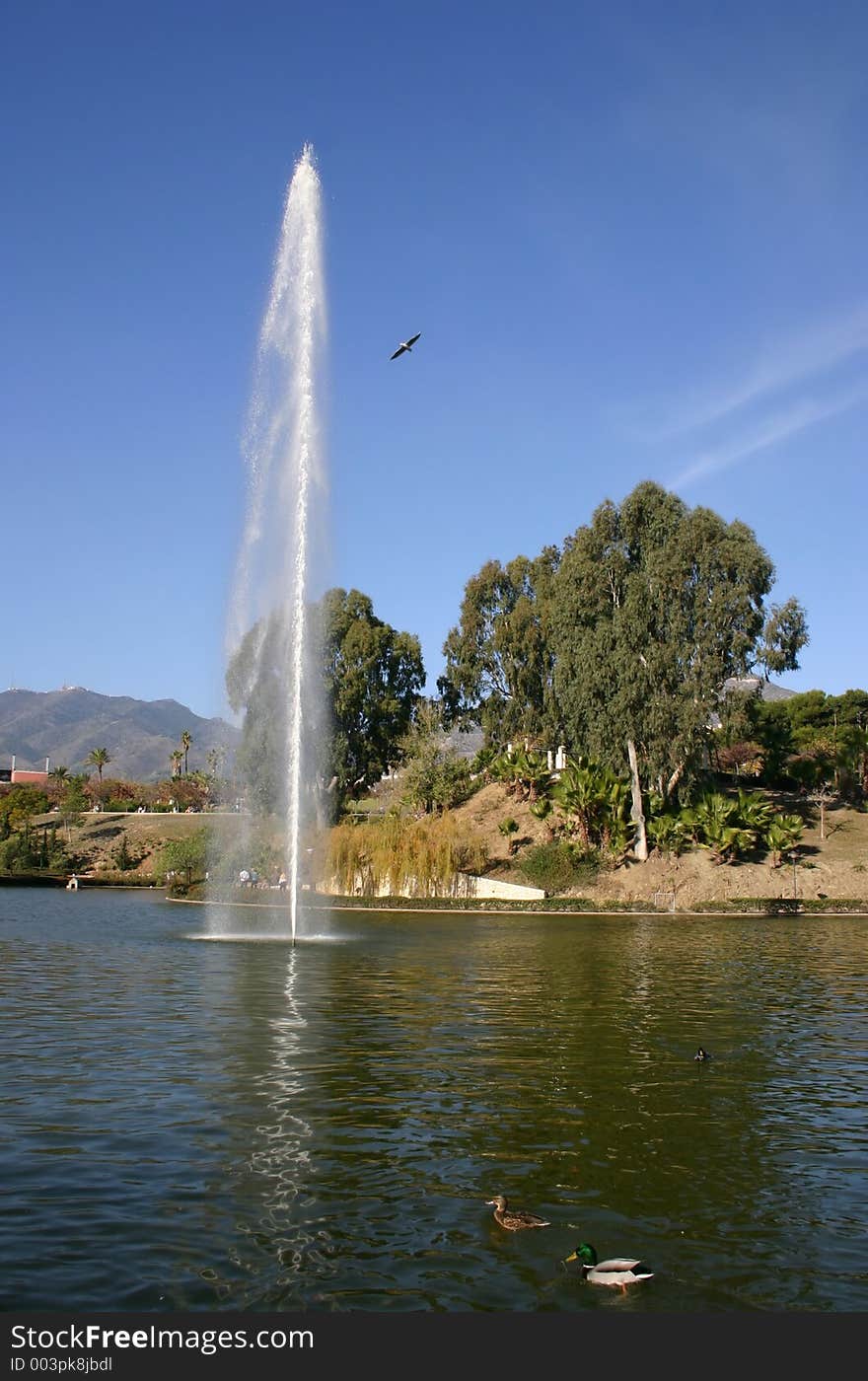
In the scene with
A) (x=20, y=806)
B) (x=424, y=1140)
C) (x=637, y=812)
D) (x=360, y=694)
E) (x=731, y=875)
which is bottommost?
(x=424, y=1140)

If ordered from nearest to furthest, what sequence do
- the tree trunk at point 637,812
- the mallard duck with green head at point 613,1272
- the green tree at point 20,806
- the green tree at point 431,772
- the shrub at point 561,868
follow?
the mallard duck with green head at point 613,1272, the shrub at point 561,868, the tree trunk at point 637,812, the green tree at point 431,772, the green tree at point 20,806

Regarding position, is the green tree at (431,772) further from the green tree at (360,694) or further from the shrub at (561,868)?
the shrub at (561,868)

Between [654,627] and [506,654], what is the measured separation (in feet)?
71.3

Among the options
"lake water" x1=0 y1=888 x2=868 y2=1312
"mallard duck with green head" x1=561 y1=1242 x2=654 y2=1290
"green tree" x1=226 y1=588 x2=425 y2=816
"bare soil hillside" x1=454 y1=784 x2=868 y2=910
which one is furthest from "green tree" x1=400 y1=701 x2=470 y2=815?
"mallard duck with green head" x1=561 y1=1242 x2=654 y2=1290

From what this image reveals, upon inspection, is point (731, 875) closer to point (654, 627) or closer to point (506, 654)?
point (654, 627)

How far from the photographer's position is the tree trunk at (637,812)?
60531 millimetres

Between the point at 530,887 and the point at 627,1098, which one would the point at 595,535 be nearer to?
the point at 530,887

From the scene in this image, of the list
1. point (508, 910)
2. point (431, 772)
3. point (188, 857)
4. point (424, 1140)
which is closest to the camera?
point (424, 1140)

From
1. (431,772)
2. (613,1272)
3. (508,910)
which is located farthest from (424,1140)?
(431,772)

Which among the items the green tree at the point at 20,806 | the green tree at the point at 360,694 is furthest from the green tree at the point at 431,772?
the green tree at the point at 20,806

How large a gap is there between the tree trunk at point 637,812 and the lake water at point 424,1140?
107 feet

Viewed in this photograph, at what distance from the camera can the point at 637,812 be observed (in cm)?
6116

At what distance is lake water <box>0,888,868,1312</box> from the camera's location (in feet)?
30.0

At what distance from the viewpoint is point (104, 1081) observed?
52.2ft
